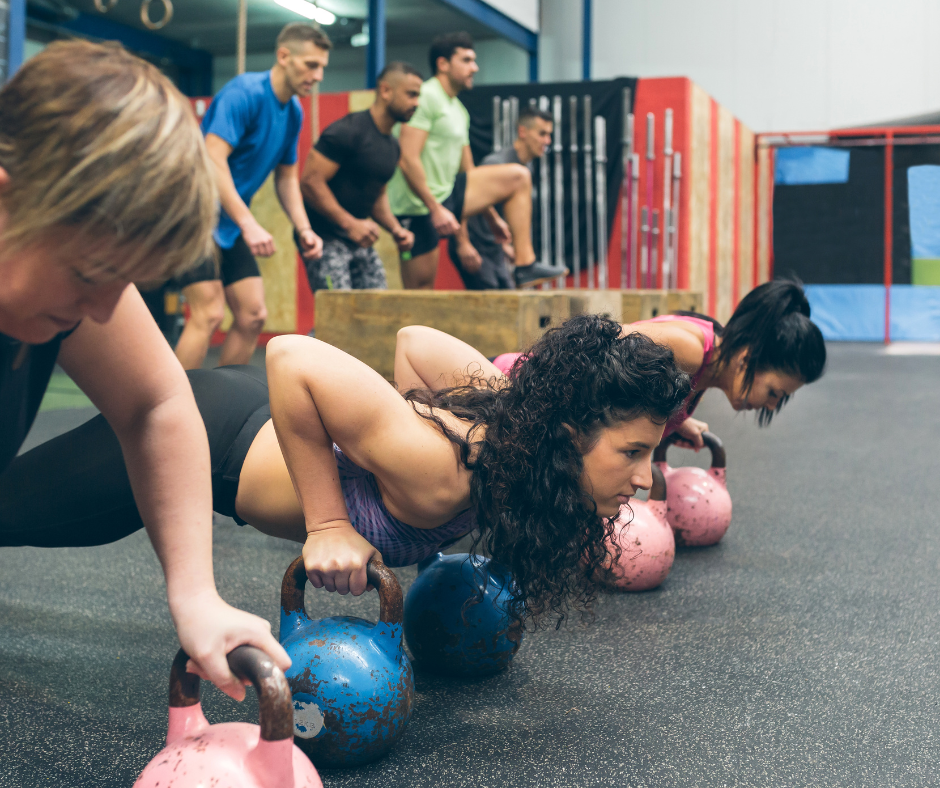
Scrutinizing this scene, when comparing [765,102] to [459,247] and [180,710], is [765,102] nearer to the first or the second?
[459,247]

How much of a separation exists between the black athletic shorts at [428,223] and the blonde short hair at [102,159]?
3.60m

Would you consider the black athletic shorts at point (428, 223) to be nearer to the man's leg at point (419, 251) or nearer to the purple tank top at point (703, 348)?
the man's leg at point (419, 251)

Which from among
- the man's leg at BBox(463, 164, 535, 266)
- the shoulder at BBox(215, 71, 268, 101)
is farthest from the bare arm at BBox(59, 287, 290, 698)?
the man's leg at BBox(463, 164, 535, 266)

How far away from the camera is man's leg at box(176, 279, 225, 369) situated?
9.55 ft

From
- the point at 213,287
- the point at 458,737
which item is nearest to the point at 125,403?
the point at 458,737

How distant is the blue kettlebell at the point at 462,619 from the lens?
1496 millimetres

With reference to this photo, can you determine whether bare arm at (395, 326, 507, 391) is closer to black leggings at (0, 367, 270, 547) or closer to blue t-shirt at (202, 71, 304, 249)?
black leggings at (0, 367, 270, 547)

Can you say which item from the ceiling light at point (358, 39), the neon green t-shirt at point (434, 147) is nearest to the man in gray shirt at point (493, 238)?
the neon green t-shirt at point (434, 147)

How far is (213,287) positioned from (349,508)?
173cm

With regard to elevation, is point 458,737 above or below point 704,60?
below

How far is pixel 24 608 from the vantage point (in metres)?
1.89

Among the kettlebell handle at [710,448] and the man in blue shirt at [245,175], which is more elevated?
the man in blue shirt at [245,175]

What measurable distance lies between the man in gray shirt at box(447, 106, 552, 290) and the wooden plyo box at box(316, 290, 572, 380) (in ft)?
5.05

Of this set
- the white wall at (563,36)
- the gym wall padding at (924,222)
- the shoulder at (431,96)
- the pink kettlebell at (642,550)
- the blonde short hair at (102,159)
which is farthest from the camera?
the white wall at (563,36)
